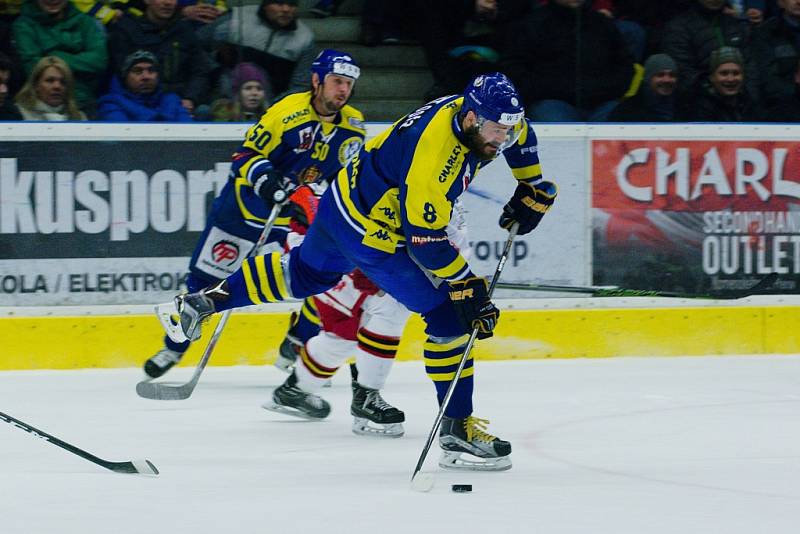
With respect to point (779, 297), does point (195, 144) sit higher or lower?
higher

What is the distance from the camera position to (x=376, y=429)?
13.9 ft

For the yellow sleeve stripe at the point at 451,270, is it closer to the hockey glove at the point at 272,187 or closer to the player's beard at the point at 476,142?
the player's beard at the point at 476,142

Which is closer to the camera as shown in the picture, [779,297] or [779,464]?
[779,464]

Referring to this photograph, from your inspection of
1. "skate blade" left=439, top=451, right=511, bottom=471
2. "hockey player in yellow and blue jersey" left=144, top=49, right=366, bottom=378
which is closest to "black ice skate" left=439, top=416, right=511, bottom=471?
"skate blade" left=439, top=451, right=511, bottom=471

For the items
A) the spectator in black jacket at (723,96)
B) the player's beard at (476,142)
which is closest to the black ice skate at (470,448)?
the player's beard at (476,142)

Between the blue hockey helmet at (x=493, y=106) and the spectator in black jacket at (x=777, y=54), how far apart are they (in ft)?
10.3

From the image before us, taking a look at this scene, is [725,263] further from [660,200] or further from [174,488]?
[174,488]

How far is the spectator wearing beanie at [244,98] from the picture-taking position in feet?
18.9

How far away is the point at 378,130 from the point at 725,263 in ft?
5.79

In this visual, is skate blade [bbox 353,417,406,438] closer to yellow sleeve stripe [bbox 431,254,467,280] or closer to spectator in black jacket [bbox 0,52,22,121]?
yellow sleeve stripe [bbox 431,254,467,280]

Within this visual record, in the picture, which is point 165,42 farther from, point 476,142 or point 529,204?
point 476,142

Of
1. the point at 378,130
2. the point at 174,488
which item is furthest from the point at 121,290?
the point at 174,488

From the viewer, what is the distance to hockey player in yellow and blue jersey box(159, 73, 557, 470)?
3.46 meters

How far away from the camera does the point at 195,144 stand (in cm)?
573
